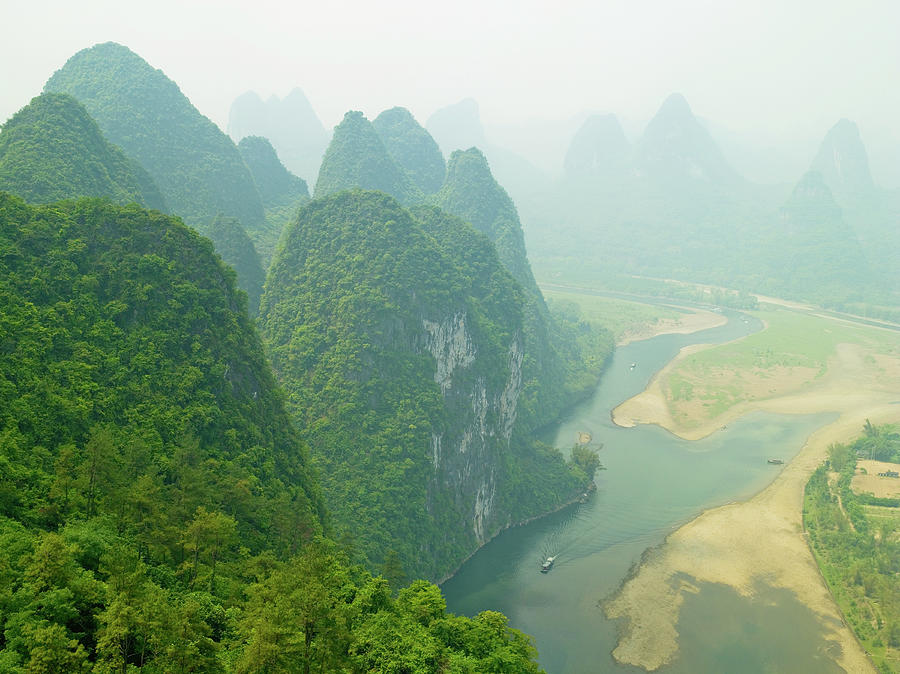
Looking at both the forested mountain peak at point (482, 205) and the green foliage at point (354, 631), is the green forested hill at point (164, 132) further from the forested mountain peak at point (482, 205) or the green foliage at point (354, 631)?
the green foliage at point (354, 631)

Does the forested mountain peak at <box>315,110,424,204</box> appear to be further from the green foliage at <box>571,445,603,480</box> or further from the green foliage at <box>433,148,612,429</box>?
the green foliage at <box>571,445,603,480</box>

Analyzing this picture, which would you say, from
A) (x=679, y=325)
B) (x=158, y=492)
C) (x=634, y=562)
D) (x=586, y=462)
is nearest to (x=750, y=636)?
(x=634, y=562)

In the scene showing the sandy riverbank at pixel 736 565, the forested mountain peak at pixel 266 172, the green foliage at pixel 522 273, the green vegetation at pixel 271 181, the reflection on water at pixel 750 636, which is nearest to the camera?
the reflection on water at pixel 750 636

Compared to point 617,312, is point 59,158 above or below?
above

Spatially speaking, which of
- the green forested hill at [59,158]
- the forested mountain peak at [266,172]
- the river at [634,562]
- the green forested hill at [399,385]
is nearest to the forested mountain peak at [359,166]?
the forested mountain peak at [266,172]

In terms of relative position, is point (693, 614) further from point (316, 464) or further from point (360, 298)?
point (360, 298)

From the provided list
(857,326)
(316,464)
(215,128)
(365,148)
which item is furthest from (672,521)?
(857,326)

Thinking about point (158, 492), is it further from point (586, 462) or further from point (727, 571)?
point (586, 462)
